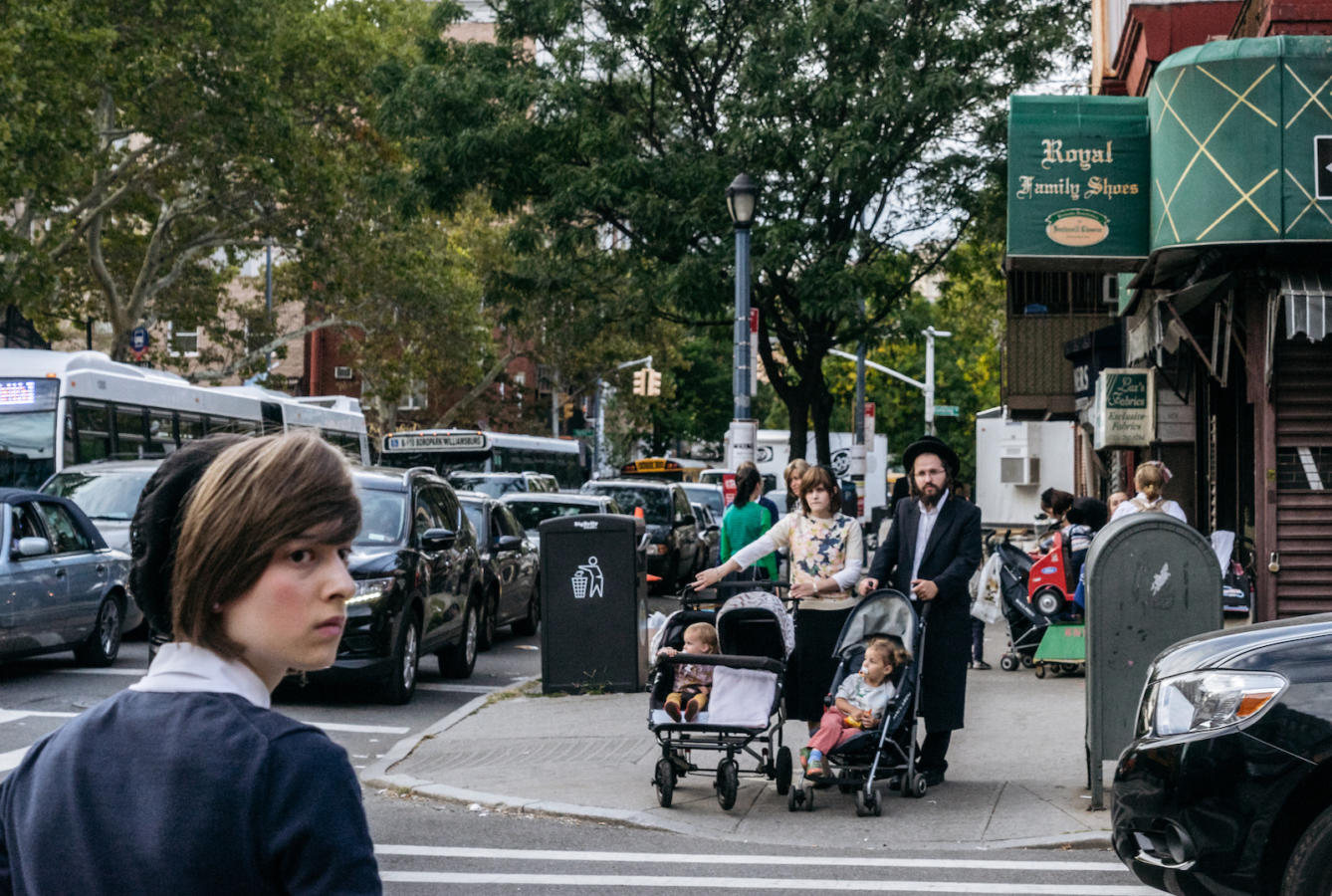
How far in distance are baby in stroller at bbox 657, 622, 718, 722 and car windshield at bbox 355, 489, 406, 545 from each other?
16.2 feet

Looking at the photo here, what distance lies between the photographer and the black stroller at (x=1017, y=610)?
15.2 m

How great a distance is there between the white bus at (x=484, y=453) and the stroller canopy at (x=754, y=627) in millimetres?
Answer: 24255

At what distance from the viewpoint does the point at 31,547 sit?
1325 centimetres

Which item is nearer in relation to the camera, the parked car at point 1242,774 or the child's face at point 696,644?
the parked car at point 1242,774

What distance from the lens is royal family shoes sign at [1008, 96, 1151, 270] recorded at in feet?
→ 49.5

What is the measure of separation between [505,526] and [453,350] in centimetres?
2603

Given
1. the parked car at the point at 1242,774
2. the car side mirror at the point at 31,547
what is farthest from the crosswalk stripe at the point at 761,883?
the car side mirror at the point at 31,547

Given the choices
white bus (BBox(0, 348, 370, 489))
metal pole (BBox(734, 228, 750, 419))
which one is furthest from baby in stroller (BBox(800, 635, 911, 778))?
white bus (BBox(0, 348, 370, 489))

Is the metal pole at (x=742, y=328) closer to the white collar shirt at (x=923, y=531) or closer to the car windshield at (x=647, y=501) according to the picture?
the car windshield at (x=647, y=501)

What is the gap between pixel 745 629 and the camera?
9.38 meters

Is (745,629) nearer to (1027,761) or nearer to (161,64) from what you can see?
(1027,761)

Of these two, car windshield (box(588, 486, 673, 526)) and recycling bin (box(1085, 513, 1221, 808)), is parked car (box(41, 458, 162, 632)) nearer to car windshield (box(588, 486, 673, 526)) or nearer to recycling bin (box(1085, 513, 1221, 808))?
car windshield (box(588, 486, 673, 526))

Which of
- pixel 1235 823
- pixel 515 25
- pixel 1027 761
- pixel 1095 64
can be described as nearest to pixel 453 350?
pixel 515 25

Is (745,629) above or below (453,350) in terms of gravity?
below
